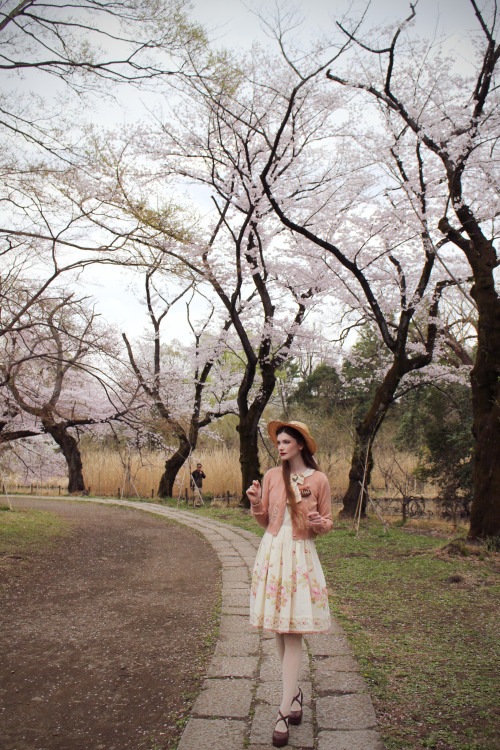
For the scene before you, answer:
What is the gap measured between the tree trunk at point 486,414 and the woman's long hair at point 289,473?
4.50m

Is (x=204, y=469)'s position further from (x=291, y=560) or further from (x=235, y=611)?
(x=291, y=560)

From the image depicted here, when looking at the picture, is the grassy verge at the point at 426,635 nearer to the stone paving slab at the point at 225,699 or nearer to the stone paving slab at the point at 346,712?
the stone paving slab at the point at 346,712

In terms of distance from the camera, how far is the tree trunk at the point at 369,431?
31.4 ft

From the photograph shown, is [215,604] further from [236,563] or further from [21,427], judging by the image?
[21,427]

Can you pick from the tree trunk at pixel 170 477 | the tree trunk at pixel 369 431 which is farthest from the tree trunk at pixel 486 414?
the tree trunk at pixel 170 477

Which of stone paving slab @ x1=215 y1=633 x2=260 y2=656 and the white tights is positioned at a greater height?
the white tights

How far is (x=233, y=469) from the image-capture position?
640 inches

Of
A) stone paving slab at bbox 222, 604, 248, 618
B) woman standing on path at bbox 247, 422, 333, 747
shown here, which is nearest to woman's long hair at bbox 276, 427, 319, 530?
woman standing on path at bbox 247, 422, 333, 747

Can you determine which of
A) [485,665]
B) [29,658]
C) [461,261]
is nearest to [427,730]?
[485,665]

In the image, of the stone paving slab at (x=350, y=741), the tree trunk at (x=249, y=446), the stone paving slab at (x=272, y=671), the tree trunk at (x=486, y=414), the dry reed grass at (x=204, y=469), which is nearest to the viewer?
the stone paving slab at (x=350, y=741)

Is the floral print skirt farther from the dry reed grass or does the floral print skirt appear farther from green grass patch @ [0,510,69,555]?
the dry reed grass

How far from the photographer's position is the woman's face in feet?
8.36

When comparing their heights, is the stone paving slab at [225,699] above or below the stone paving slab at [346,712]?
below

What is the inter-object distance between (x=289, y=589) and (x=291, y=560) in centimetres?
12
